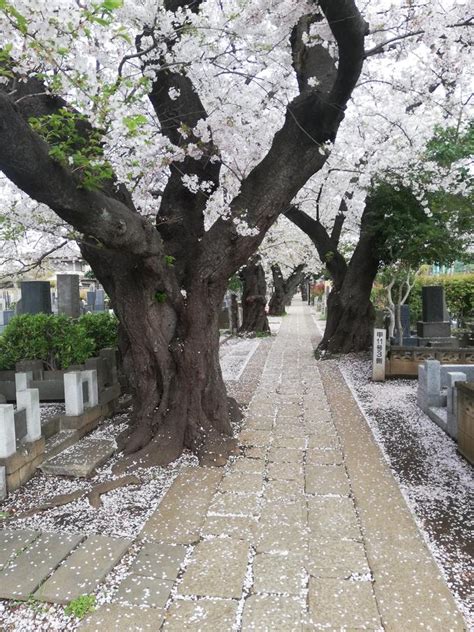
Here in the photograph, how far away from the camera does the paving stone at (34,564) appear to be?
2.70 metres

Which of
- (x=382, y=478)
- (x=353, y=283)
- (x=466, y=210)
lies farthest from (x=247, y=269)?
(x=382, y=478)

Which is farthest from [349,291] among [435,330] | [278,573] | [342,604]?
[342,604]

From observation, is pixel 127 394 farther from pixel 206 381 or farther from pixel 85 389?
pixel 206 381

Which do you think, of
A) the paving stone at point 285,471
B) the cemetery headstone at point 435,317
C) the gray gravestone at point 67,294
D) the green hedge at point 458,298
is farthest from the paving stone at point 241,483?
the green hedge at point 458,298

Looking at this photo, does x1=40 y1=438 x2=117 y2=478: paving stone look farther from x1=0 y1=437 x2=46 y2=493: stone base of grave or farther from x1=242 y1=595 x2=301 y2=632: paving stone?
x1=242 y1=595 x2=301 y2=632: paving stone

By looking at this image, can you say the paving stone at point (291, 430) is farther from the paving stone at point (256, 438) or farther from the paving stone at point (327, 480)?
the paving stone at point (327, 480)

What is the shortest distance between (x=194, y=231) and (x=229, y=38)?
2343 millimetres

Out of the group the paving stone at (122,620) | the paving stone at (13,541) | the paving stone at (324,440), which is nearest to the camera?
the paving stone at (122,620)

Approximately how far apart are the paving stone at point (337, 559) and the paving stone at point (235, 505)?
623 mm

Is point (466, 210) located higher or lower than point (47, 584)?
higher

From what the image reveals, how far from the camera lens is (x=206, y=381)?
17.2ft

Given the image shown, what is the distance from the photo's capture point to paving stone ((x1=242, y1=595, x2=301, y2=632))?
2424mm

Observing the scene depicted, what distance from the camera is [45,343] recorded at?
654 centimetres

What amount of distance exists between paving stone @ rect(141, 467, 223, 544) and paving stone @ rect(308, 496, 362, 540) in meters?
0.83
